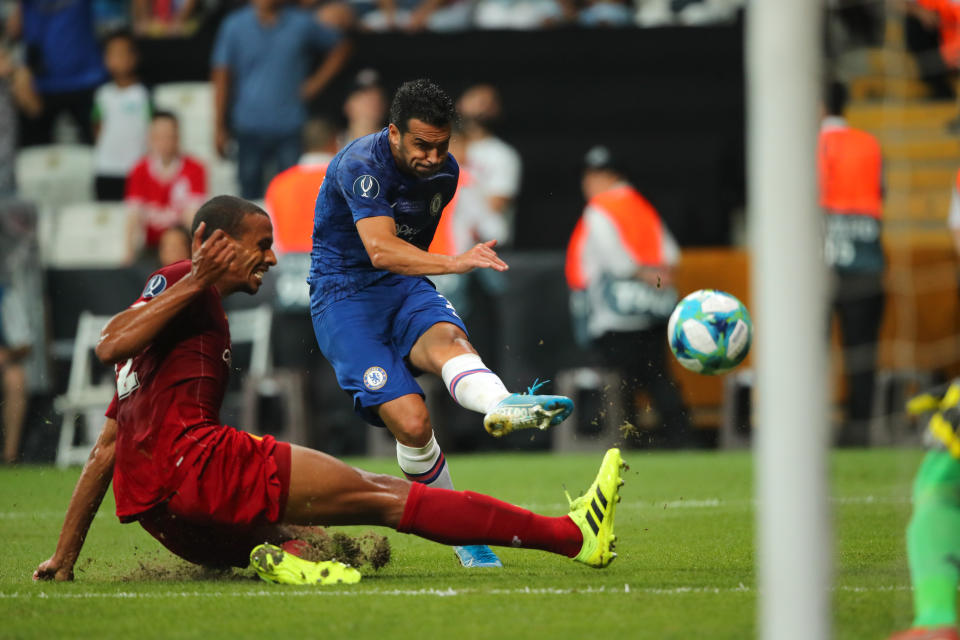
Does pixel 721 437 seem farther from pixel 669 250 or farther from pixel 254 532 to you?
pixel 254 532

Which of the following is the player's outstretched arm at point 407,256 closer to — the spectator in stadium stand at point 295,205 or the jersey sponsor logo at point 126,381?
the jersey sponsor logo at point 126,381

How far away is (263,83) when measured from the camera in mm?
13375

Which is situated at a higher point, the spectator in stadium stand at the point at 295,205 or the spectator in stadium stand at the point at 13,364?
the spectator in stadium stand at the point at 295,205

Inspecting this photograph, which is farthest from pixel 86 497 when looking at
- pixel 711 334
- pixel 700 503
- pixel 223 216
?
pixel 700 503

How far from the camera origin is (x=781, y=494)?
3.47m

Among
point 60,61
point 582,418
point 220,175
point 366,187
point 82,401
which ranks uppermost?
point 60,61

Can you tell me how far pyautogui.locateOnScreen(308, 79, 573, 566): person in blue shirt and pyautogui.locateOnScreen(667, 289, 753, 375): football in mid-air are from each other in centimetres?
80

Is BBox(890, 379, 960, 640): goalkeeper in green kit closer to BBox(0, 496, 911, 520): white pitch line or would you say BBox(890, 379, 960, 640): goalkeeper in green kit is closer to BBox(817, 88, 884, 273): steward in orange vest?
BBox(0, 496, 911, 520): white pitch line

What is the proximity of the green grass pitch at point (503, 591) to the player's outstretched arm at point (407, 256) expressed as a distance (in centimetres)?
130

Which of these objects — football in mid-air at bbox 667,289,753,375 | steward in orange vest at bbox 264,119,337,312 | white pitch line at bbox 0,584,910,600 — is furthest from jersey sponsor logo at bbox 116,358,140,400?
steward in orange vest at bbox 264,119,337,312

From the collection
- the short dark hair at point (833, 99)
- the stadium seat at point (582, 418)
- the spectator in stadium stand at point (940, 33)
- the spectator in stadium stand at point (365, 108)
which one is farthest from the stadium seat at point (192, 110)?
the spectator in stadium stand at point (940, 33)

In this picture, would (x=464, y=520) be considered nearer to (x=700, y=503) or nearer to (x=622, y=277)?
(x=700, y=503)

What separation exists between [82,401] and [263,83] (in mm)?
3646

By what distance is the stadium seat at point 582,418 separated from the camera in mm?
11863
